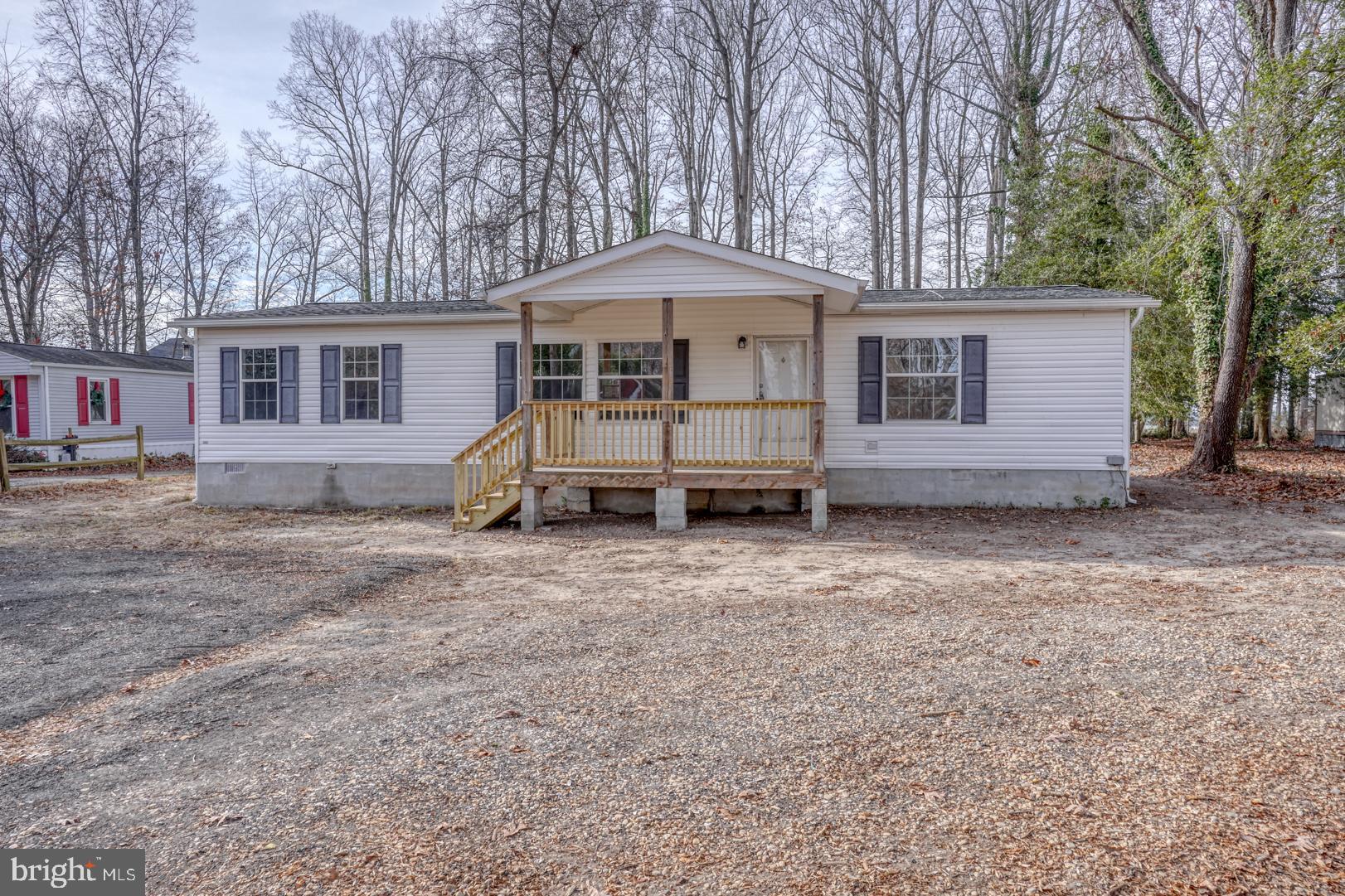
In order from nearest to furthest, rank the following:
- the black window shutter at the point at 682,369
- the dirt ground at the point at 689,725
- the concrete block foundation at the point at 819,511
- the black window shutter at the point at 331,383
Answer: the dirt ground at the point at 689,725, the concrete block foundation at the point at 819,511, the black window shutter at the point at 682,369, the black window shutter at the point at 331,383

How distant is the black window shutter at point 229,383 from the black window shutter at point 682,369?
7.10m

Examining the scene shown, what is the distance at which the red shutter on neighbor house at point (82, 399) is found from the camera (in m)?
20.8

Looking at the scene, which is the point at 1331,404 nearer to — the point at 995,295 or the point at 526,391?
the point at 995,295

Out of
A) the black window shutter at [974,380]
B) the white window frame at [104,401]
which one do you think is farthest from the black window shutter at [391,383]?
the white window frame at [104,401]

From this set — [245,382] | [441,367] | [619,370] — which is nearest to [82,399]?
[245,382]

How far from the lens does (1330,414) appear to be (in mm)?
22078

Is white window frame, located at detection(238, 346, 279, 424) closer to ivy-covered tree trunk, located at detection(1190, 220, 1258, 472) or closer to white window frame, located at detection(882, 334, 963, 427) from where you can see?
white window frame, located at detection(882, 334, 963, 427)

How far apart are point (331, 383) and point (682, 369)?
5574 millimetres

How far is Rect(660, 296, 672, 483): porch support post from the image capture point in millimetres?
9492

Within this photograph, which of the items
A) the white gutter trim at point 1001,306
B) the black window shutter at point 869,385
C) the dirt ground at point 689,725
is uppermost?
the white gutter trim at point 1001,306

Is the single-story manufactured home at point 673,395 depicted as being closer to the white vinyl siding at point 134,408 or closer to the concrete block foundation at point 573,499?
the concrete block foundation at point 573,499

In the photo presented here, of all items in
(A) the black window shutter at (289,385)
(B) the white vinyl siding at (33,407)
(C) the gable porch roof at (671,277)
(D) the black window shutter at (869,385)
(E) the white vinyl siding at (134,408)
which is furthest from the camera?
(E) the white vinyl siding at (134,408)

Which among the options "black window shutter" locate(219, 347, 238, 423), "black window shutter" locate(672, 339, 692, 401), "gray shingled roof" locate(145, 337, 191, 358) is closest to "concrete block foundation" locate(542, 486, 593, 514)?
"black window shutter" locate(672, 339, 692, 401)

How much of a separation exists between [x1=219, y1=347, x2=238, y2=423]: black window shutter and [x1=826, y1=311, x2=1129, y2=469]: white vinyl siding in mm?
9348
